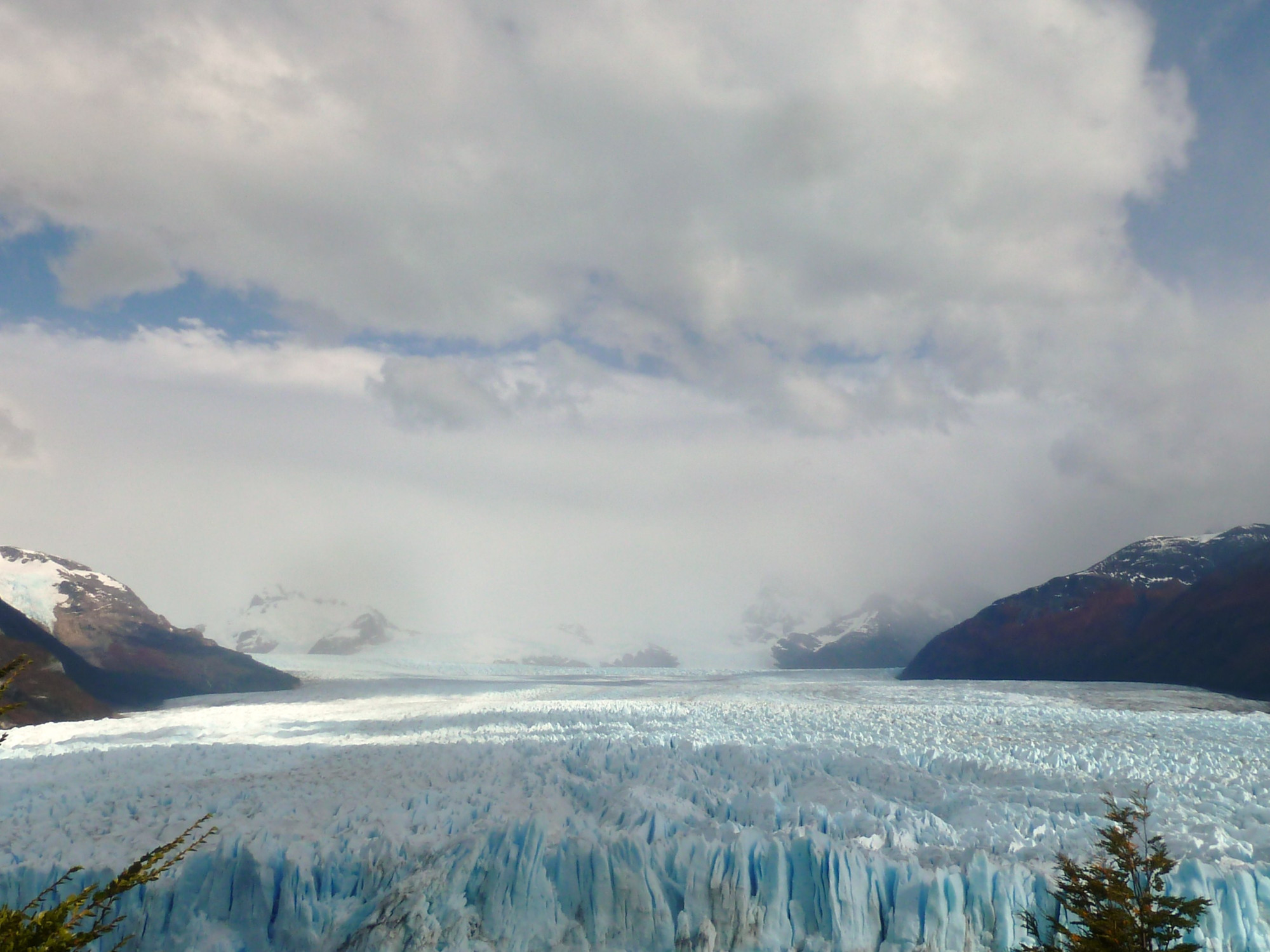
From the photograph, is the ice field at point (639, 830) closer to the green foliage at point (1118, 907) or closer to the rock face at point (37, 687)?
the green foliage at point (1118, 907)

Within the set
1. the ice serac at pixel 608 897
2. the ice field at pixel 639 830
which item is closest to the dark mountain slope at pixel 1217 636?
the ice field at pixel 639 830

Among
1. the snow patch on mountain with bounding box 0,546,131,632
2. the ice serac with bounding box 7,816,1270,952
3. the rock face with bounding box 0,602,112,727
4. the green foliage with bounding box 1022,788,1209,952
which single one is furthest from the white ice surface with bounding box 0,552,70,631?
the green foliage with bounding box 1022,788,1209,952

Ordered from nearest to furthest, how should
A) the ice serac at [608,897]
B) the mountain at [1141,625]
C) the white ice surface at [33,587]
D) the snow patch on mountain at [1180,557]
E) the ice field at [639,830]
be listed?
the ice serac at [608,897] < the ice field at [639,830] < the mountain at [1141,625] < the white ice surface at [33,587] < the snow patch on mountain at [1180,557]

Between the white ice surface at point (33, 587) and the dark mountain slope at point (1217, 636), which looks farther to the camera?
the white ice surface at point (33, 587)

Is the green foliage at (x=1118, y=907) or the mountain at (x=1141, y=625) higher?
the mountain at (x=1141, y=625)

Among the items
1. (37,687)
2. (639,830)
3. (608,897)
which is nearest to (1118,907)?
(639,830)

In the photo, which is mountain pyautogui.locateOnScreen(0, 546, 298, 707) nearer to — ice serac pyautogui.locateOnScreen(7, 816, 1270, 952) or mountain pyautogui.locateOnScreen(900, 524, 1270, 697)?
ice serac pyautogui.locateOnScreen(7, 816, 1270, 952)

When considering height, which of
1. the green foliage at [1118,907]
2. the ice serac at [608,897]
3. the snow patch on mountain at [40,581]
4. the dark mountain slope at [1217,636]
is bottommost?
the ice serac at [608,897]
